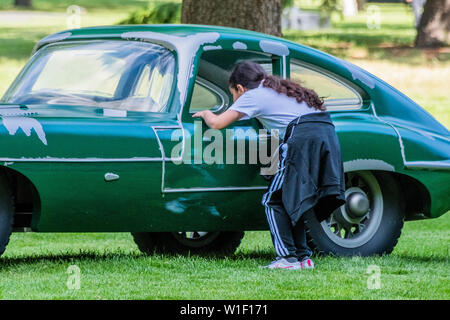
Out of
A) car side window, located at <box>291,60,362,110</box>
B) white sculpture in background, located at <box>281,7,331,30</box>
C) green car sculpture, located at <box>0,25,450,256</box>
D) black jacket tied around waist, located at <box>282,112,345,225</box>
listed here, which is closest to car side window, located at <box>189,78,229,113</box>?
green car sculpture, located at <box>0,25,450,256</box>

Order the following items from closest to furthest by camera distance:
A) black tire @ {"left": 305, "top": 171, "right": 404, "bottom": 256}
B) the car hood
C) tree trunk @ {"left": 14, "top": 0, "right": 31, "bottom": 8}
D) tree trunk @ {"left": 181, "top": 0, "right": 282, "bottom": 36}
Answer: the car hood
black tire @ {"left": 305, "top": 171, "right": 404, "bottom": 256}
tree trunk @ {"left": 181, "top": 0, "right": 282, "bottom": 36}
tree trunk @ {"left": 14, "top": 0, "right": 31, "bottom": 8}

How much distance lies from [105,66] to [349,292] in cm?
242

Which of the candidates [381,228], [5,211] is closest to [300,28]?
[381,228]

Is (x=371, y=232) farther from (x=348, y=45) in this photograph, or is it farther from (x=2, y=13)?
(x=2, y=13)

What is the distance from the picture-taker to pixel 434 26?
1121 inches

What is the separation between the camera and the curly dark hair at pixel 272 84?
23.1 feet

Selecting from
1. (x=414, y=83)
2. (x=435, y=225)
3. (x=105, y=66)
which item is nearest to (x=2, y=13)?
(x=414, y=83)

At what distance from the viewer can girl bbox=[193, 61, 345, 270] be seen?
22.5 feet

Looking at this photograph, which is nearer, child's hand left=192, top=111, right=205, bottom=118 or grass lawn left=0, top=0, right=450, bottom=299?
grass lawn left=0, top=0, right=450, bottom=299

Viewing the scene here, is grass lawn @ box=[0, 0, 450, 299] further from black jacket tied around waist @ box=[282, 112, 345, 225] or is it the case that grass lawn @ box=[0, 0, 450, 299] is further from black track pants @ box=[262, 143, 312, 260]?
black jacket tied around waist @ box=[282, 112, 345, 225]

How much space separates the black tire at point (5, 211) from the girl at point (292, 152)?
1301 millimetres

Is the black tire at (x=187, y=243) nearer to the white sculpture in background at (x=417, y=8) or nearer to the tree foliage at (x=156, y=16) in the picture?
the tree foliage at (x=156, y=16)
